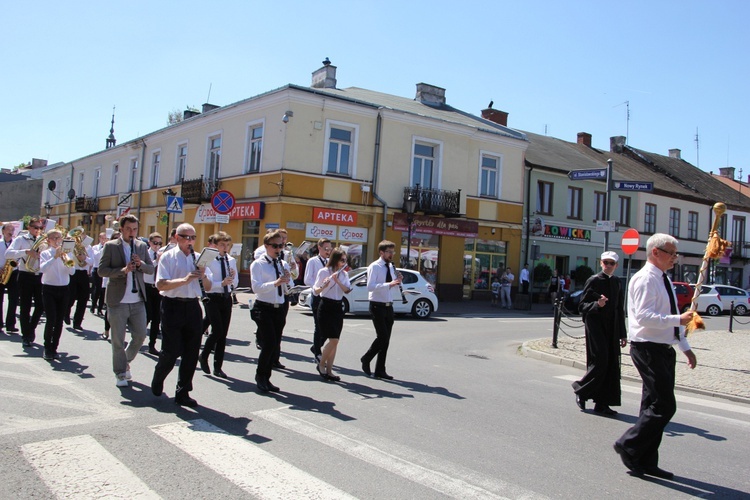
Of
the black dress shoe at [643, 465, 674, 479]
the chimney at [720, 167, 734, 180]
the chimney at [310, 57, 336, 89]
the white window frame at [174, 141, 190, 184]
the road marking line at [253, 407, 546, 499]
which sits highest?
the chimney at [720, 167, 734, 180]

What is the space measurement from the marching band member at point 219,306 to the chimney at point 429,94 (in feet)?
74.9

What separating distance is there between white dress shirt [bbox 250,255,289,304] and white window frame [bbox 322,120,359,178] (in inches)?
621

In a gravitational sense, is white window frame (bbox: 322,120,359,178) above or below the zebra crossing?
above

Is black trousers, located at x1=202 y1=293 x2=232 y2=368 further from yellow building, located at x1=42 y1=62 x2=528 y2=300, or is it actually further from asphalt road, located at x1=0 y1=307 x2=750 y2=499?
yellow building, located at x1=42 y1=62 x2=528 y2=300

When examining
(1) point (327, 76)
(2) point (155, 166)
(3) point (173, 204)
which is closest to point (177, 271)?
(3) point (173, 204)

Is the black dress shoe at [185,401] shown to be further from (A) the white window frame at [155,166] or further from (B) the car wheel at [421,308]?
(A) the white window frame at [155,166]

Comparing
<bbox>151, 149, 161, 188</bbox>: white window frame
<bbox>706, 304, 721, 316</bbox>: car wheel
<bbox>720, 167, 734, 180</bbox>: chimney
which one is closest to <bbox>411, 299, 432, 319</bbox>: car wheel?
<bbox>706, 304, 721, 316</bbox>: car wheel

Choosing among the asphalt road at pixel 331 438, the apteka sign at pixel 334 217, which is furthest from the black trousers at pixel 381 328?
the apteka sign at pixel 334 217

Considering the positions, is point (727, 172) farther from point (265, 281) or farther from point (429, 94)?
point (265, 281)

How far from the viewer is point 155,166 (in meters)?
30.7

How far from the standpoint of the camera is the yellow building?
872 inches

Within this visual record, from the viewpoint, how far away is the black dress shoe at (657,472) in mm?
4695

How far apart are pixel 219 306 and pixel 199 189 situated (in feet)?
60.9

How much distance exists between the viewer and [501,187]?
2748 centimetres
